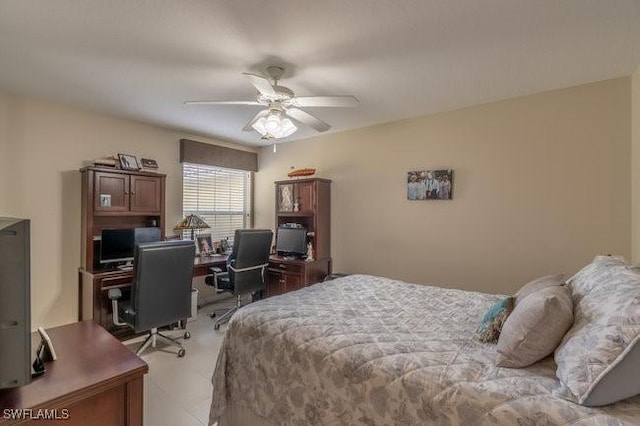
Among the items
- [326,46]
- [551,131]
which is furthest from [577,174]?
[326,46]

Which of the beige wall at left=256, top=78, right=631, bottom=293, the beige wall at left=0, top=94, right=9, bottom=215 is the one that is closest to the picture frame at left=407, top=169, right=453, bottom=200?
the beige wall at left=256, top=78, right=631, bottom=293

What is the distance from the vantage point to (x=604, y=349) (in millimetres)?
1067

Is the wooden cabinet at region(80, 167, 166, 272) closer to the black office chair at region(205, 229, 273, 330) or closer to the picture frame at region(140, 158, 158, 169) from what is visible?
the picture frame at region(140, 158, 158, 169)

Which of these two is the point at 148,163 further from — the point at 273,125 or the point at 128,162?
the point at 273,125

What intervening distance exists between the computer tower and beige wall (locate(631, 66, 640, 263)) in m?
3.61

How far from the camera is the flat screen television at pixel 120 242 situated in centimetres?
329

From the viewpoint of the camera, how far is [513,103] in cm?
301

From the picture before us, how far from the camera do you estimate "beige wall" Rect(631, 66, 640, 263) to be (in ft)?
7.80

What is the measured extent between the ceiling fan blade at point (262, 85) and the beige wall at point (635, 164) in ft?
9.08

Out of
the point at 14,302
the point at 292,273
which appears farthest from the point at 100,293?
the point at 14,302

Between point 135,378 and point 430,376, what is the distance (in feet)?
3.79

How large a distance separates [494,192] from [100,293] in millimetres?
4053

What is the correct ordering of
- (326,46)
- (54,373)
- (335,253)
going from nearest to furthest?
(54,373)
(326,46)
(335,253)

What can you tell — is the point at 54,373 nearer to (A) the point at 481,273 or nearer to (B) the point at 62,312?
(B) the point at 62,312
